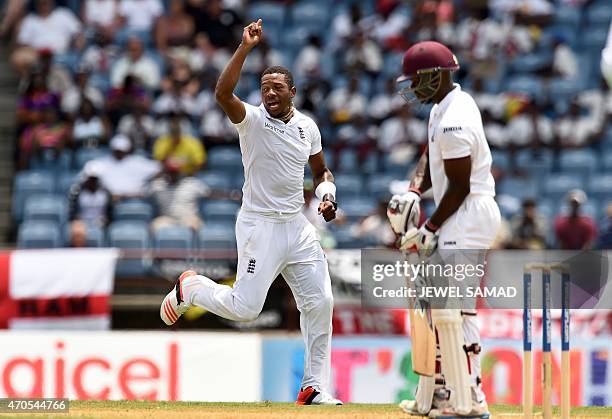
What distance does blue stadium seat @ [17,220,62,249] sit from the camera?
15.5m

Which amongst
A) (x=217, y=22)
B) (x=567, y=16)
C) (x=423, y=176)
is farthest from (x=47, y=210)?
(x=423, y=176)

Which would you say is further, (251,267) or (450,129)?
(251,267)

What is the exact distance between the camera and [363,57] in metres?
18.4

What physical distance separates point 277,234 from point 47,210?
761 cm

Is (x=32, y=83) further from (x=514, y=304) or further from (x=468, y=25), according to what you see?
(x=514, y=304)

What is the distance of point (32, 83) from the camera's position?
17.8m

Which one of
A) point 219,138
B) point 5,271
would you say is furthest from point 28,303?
point 219,138

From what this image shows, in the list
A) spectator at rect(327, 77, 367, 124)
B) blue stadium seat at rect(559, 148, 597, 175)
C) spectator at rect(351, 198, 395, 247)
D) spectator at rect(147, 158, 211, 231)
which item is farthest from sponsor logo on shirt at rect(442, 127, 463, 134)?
spectator at rect(327, 77, 367, 124)

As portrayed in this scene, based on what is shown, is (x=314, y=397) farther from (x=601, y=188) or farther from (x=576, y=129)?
(x=576, y=129)

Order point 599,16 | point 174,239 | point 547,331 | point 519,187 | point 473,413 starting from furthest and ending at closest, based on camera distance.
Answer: point 599,16 < point 519,187 < point 174,239 < point 473,413 < point 547,331

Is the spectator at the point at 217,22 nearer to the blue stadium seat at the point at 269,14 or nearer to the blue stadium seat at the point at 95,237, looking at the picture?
the blue stadium seat at the point at 269,14

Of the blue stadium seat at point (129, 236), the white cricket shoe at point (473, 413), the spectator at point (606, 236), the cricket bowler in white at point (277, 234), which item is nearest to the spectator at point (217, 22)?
the blue stadium seat at point (129, 236)

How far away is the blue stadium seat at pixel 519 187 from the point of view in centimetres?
1648

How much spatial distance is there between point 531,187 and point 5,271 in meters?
6.49
